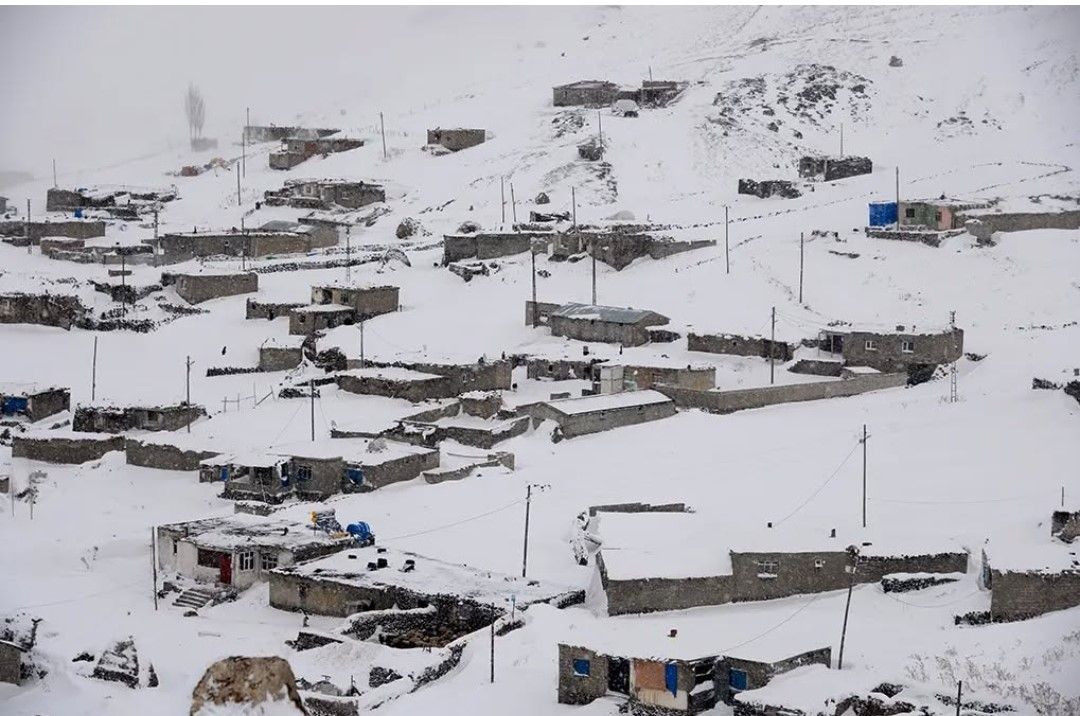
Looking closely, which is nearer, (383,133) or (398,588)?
(398,588)

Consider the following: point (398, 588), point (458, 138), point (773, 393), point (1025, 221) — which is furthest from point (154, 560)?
point (458, 138)

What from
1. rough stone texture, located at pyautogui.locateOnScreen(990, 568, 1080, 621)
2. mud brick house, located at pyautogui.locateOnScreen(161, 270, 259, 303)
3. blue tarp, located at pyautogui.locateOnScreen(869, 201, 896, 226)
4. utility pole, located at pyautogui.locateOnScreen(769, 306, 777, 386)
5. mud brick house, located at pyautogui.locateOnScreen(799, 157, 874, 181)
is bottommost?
rough stone texture, located at pyautogui.locateOnScreen(990, 568, 1080, 621)

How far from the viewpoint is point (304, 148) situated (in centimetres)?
5797

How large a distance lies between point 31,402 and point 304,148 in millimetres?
28165

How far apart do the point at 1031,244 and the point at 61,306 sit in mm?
21723

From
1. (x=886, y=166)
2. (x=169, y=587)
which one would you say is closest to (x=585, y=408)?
(x=169, y=587)

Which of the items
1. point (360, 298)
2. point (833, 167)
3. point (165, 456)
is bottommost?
point (165, 456)

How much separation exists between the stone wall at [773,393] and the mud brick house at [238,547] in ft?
30.5

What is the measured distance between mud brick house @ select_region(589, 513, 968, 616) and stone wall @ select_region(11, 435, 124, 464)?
11112 mm

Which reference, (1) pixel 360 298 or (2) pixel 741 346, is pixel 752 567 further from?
(1) pixel 360 298

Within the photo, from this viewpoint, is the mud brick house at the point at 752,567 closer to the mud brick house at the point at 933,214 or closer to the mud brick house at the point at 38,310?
the mud brick house at the point at 933,214

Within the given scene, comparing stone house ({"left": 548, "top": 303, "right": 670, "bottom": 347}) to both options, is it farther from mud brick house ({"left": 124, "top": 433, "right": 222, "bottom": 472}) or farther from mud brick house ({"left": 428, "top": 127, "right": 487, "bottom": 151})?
mud brick house ({"left": 428, "top": 127, "right": 487, "bottom": 151})

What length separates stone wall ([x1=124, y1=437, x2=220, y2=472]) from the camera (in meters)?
26.8

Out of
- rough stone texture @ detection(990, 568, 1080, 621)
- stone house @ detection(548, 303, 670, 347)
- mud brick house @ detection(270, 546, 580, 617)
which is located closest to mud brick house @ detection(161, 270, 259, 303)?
stone house @ detection(548, 303, 670, 347)
